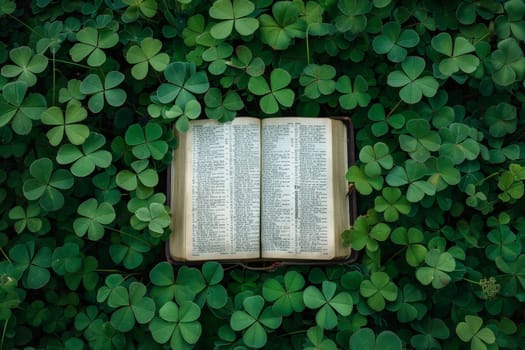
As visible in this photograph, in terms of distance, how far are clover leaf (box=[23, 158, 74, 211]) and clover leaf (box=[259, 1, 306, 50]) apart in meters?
0.69

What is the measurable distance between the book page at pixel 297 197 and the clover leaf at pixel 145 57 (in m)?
0.40

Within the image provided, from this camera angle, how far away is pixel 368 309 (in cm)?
144

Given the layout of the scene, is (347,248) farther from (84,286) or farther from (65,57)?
(65,57)

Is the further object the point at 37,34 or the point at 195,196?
the point at 37,34

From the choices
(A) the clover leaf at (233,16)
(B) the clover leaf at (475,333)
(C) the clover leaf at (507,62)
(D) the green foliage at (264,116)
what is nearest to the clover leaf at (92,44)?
(D) the green foliage at (264,116)

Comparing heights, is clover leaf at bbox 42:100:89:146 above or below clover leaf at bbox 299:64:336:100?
below

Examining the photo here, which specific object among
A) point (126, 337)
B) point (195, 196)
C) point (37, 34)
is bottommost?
point (126, 337)

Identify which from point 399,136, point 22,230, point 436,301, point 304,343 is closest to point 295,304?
point 304,343

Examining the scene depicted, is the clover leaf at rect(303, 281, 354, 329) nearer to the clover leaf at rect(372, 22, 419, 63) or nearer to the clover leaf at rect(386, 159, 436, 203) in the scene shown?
the clover leaf at rect(386, 159, 436, 203)

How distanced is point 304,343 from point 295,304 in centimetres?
12

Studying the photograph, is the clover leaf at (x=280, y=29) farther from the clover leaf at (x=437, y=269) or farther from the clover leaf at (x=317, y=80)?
the clover leaf at (x=437, y=269)

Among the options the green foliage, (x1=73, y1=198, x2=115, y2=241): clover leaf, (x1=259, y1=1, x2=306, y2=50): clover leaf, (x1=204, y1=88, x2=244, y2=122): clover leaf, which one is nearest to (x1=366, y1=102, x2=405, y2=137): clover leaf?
the green foliage

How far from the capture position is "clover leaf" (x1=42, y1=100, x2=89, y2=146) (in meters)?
1.46

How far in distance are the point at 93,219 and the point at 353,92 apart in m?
0.83
